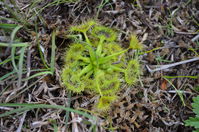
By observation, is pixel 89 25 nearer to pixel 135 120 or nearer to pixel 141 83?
pixel 141 83

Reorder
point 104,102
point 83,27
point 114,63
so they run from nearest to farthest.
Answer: point 104,102 < point 114,63 < point 83,27

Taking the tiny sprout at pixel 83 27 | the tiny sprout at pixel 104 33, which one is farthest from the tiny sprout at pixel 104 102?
the tiny sprout at pixel 83 27

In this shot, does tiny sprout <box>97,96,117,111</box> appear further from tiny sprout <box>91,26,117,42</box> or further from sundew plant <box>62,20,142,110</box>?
tiny sprout <box>91,26,117,42</box>

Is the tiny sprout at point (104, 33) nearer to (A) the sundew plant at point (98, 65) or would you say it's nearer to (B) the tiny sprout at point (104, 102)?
(A) the sundew plant at point (98, 65)

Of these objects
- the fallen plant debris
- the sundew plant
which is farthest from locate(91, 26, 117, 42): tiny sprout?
the fallen plant debris

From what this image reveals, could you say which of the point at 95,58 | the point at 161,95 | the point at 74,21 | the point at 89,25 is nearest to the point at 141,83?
the point at 161,95

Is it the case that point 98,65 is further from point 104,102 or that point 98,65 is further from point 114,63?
point 104,102

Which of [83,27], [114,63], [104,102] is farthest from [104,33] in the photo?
[104,102]
